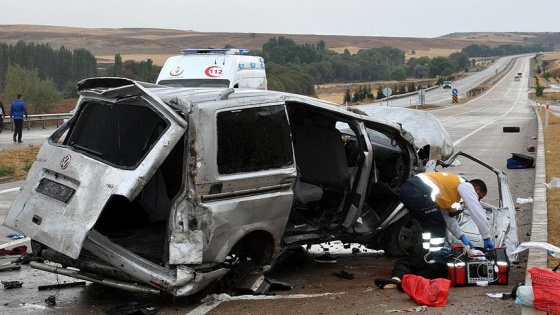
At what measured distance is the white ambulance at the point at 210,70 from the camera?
2200 centimetres

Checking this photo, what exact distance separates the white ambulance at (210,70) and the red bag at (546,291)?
1510 cm

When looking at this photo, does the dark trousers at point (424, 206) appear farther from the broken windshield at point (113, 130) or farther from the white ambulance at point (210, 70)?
the white ambulance at point (210, 70)

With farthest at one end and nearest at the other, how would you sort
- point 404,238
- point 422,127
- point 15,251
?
point 422,127 < point 15,251 < point 404,238

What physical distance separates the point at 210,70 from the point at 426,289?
49.1ft

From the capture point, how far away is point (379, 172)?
34.1 feet

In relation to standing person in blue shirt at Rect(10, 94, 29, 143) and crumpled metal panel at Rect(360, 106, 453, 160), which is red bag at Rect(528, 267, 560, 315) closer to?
crumpled metal panel at Rect(360, 106, 453, 160)

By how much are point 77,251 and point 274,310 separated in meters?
1.69

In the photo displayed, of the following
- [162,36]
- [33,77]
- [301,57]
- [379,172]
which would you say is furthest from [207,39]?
[379,172]

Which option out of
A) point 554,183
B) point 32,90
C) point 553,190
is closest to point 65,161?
point 553,190

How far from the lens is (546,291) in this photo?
7102 millimetres

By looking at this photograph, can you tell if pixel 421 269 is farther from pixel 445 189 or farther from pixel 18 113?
pixel 18 113

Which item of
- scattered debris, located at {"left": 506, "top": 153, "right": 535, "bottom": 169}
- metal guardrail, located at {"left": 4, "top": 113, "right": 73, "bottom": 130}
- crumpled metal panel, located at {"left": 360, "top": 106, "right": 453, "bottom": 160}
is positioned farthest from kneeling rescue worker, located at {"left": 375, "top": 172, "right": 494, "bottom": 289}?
metal guardrail, located at {"left": 4, "top": 113, "right": 73, "bottom": 130}

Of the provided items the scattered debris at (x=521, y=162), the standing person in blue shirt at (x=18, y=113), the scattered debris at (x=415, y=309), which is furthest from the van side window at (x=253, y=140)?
the standing person in blue shirt at (x=18, y=113)

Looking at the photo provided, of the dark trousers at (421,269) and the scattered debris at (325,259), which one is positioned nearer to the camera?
the dark trousers at (421,269)
